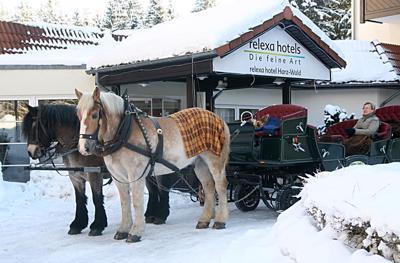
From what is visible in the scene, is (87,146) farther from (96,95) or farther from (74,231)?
(74,231)

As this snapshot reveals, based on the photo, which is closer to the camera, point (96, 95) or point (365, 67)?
point (96, 95)

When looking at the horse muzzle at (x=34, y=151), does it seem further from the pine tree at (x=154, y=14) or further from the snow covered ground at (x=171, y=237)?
the pine tree at (x=154, y=14)

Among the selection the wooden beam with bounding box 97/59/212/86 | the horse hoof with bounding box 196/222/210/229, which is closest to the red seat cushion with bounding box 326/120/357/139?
the wooden beam with bounding box 97/59/212/86

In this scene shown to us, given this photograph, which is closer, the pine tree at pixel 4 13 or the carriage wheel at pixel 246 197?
the carriage wheel at pixel 246 197

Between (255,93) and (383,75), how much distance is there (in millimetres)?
3769

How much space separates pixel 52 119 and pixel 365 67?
11.7 m

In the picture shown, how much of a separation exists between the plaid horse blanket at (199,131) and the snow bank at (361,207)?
108 inches

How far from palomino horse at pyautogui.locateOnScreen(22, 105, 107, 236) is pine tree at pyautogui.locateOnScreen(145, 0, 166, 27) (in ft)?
139

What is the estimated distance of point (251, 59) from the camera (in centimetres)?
971

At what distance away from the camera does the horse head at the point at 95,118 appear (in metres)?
6.16

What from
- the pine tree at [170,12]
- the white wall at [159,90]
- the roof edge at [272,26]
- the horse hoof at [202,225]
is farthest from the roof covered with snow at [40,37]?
the pine tree at [170,12]

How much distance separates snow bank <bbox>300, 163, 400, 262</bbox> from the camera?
3316 mm

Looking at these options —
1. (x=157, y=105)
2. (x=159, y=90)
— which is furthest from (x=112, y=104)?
(x=157, y=105)

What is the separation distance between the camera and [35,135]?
707 cm
